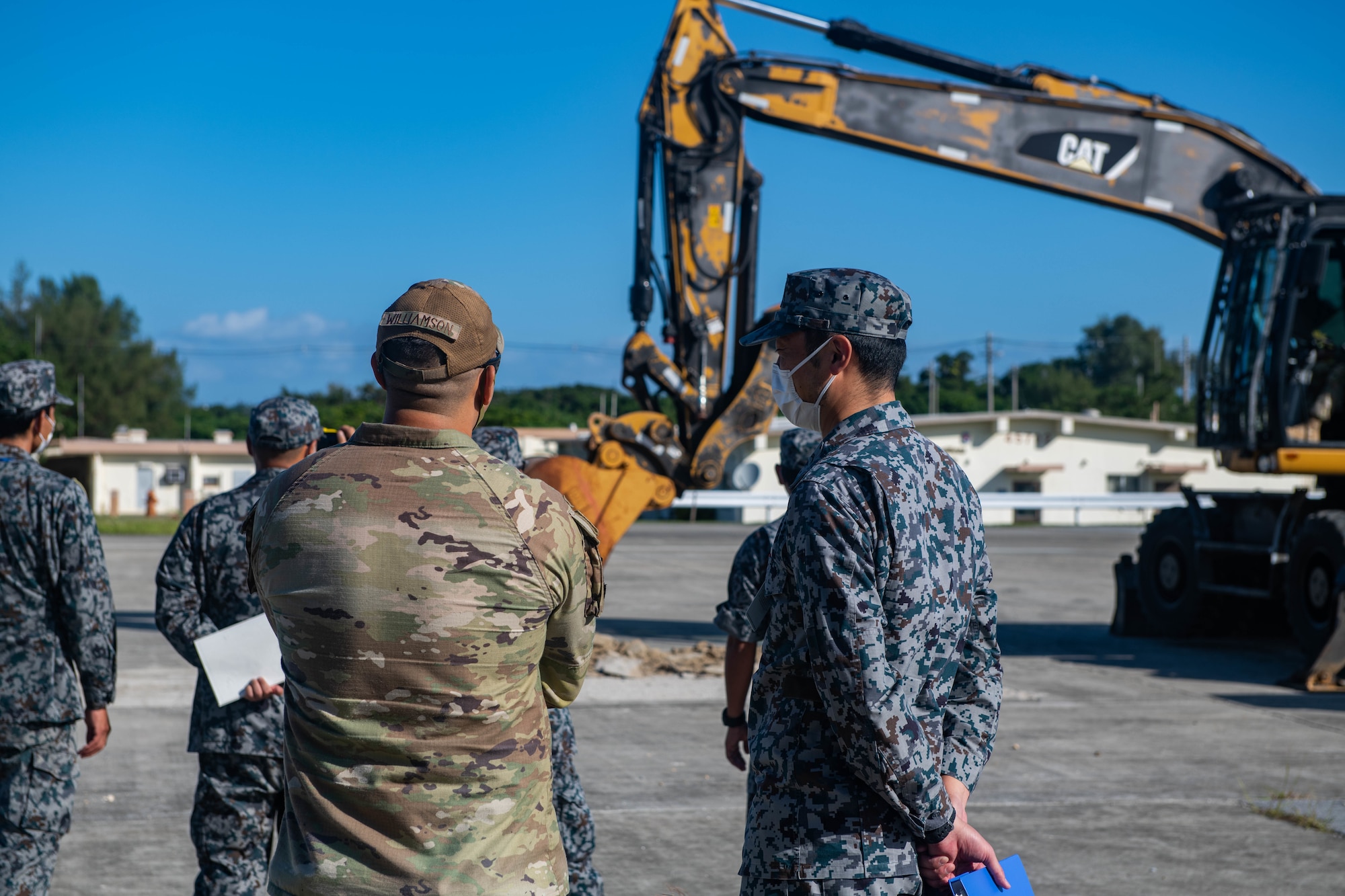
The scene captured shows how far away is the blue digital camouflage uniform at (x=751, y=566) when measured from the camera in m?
4.42

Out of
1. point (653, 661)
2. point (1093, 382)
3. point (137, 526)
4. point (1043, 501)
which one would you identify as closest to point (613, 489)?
point (653, 661)

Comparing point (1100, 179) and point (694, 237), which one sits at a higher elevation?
point (1100, 179)

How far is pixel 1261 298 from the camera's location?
11.1 m

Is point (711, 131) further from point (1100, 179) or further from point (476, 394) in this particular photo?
point (476, 394)

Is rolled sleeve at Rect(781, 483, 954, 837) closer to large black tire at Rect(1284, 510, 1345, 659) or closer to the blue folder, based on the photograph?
the blue folder

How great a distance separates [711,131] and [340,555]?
9.29 m

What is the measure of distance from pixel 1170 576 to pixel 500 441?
32.3 feet

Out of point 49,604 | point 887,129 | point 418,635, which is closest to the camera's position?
point 418,635

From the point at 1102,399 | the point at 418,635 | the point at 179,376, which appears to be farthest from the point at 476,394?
the point at 179,376

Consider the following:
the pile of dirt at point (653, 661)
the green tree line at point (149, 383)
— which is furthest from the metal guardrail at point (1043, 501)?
the green tree line at point (149, 383)

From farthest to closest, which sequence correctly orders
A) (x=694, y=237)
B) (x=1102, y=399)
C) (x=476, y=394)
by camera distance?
(x=1102, y=399) → (x=694, y=237) → (x=476, y=394)

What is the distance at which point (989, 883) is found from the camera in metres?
2.51

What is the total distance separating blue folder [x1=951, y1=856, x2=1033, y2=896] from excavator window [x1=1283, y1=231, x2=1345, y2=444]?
31.2 feet

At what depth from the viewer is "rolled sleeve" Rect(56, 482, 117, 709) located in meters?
4.00
